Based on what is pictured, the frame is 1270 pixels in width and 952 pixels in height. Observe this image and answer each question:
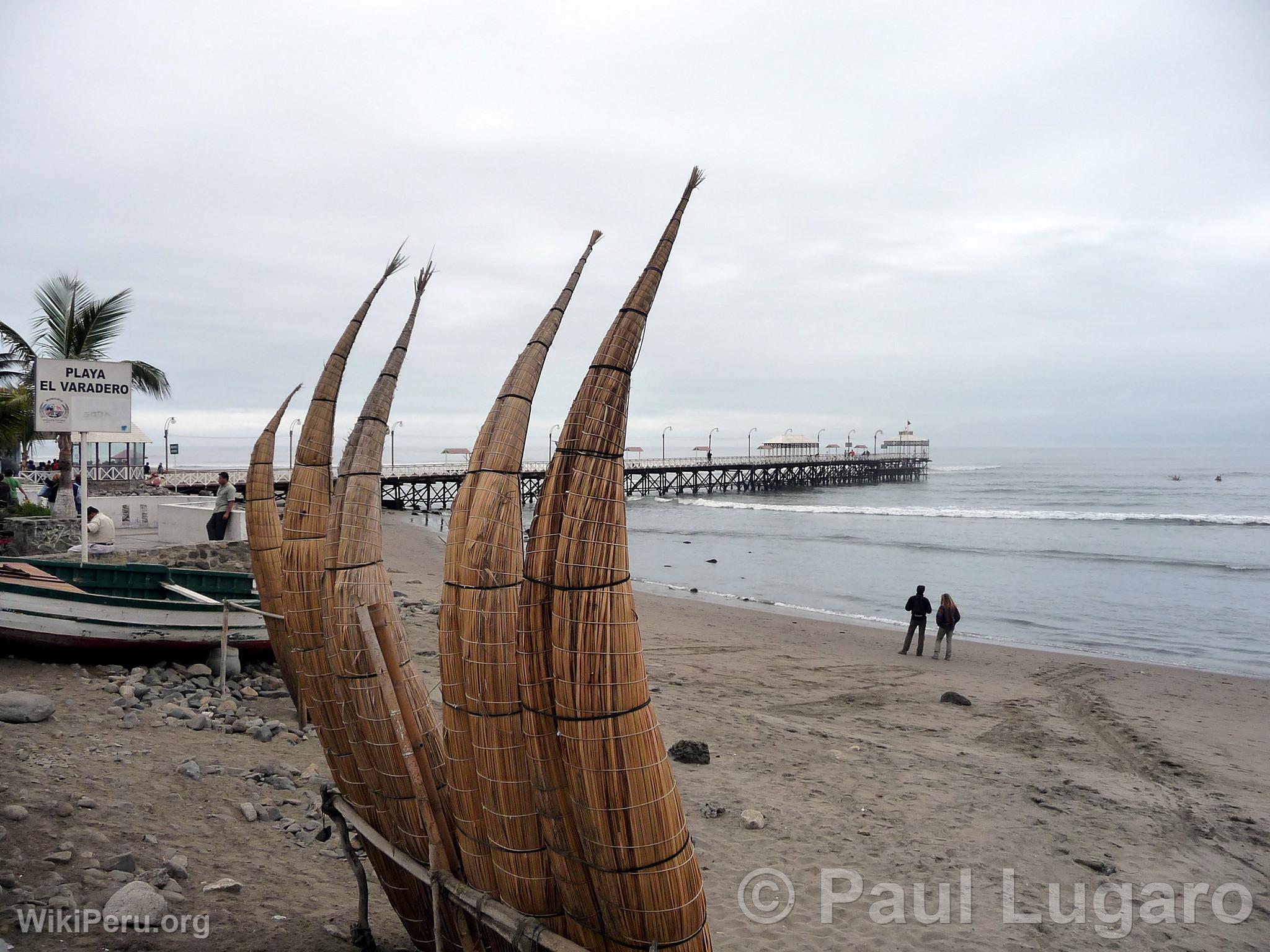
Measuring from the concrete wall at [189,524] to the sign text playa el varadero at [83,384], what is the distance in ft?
15.5

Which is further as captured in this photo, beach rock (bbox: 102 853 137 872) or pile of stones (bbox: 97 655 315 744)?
pile of stones (bbox: 97 655 315 744)

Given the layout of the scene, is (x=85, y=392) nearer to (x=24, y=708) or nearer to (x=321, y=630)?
(x=24, y=708)

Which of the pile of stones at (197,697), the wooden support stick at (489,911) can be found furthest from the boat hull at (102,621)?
the wooden support stick at (489,911)

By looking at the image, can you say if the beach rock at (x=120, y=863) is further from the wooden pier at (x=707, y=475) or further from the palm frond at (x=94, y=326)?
the wooden pier at (x=707, y=475)

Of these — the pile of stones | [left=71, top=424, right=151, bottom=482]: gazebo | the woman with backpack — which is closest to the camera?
the pile of stones

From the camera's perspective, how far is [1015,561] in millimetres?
28000

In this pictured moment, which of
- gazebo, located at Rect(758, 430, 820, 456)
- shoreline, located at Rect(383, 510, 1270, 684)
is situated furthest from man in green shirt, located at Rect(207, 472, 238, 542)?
gazebo, located at Rect(758, 430, 820, 456)

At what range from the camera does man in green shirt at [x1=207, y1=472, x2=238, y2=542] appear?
45.0ft

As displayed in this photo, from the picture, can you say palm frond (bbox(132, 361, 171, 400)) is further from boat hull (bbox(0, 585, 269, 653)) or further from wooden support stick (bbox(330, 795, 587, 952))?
wooden support stick (bbox(330, 795, 587, 952))

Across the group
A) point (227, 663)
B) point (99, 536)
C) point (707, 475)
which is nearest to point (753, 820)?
point (227, 663)

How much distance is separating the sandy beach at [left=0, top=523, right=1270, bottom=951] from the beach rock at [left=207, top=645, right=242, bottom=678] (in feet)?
2.21

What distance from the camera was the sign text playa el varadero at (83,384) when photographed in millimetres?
9953

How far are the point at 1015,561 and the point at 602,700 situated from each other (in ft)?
93.8

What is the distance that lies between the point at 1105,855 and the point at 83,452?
11.3 meters
